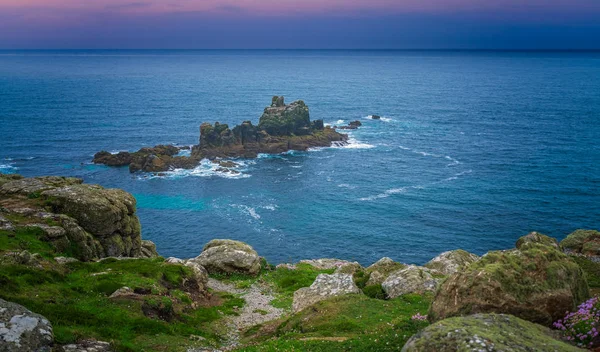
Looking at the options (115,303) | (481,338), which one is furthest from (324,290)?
(481,338)

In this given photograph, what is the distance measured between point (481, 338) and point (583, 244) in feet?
184

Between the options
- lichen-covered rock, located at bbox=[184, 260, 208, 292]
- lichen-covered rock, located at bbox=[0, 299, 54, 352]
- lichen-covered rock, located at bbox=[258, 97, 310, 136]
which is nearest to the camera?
lichen-covered rock, located at bbox=[0, 299, 54, 352]

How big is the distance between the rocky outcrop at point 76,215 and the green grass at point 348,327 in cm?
2156

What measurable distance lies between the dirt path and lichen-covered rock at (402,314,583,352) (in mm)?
16924

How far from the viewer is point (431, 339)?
1791cm

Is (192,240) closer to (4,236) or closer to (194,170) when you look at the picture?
(194,170)

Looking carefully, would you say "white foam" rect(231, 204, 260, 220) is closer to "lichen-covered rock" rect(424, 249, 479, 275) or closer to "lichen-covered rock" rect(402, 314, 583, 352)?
"lichen-covered rock" rect(424, 249, 479, 275)

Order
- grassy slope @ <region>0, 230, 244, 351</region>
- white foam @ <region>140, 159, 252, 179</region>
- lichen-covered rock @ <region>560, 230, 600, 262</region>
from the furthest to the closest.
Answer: white foam @ <region>140, 159, 252, 179</region>, lichen-covered rock @ <region>560, 230, 600, 262</region>, grassy slope @ <region>0, 230, 244, 351</region>

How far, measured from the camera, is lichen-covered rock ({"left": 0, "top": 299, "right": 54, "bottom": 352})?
20.7m

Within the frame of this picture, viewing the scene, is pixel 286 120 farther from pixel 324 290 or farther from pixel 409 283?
pixel 409 283

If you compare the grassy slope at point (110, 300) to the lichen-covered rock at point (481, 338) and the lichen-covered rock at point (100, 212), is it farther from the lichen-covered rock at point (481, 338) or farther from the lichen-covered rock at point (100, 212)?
the lichen-covered rock at point (481, 338)

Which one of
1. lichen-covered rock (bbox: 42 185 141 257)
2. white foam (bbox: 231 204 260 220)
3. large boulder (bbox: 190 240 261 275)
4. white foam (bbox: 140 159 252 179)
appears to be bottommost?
white foam (bbox: 231 204 260 220)

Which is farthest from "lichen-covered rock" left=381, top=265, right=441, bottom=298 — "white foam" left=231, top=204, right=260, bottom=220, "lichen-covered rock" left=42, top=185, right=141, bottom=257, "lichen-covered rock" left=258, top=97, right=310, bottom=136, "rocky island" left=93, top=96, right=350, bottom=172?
"lichen-covered rock" left=258, top=97, right=310, bottom=136

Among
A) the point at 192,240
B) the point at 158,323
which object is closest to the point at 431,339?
the point at 158,323
